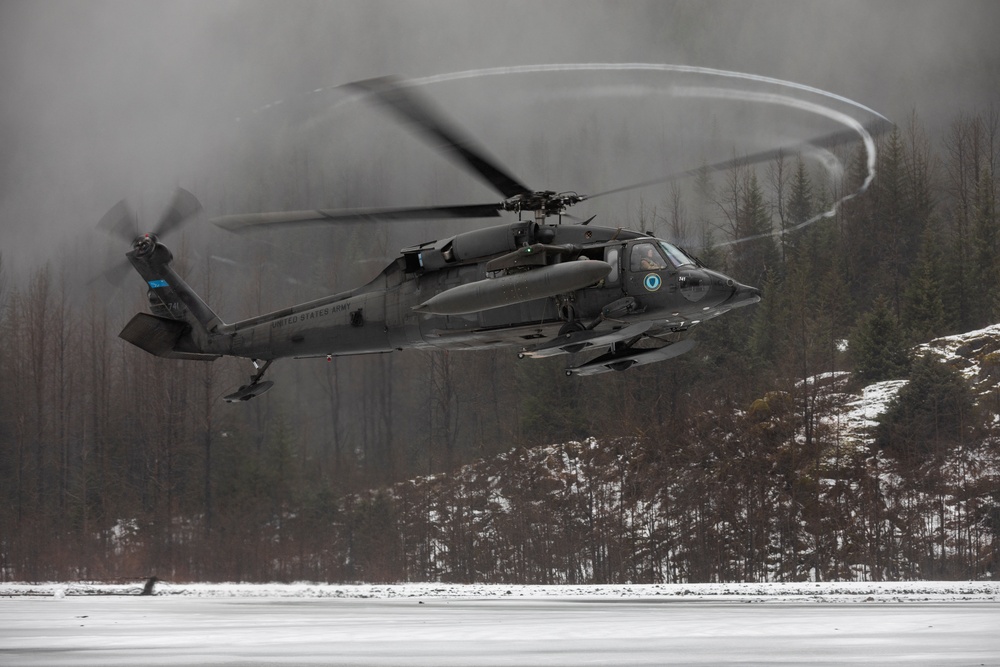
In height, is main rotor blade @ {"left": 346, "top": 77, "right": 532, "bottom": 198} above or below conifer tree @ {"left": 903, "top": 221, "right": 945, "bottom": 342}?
below

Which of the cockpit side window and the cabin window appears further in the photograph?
the cabin window

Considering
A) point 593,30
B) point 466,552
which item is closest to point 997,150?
point 593,30

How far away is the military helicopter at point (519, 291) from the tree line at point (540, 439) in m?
16.0

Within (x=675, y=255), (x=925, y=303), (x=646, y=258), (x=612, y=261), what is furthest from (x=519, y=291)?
(x=925, y=303)

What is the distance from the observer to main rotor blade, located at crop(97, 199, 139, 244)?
55.2 ft

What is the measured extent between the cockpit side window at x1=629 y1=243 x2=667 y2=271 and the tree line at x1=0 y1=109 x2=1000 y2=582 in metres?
16.8

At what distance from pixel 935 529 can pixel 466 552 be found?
13.7 metres

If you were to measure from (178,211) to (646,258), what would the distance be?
8.40m

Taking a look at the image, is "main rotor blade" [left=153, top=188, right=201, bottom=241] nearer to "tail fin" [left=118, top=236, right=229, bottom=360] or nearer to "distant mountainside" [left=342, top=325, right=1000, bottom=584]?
"tail fin" [left=118, top=236, right=229, bottom=360]

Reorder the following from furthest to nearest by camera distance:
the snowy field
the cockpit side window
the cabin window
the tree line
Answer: the tree line < the cabin window < the cockpit side window < the snowy field

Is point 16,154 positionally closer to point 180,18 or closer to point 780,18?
point 180,18

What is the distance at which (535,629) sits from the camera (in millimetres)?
9906

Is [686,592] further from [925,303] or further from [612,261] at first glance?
[925,303]

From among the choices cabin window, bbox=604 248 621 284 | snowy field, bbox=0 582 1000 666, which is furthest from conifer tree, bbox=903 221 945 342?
cabin window, bbox=604 248 621 284
